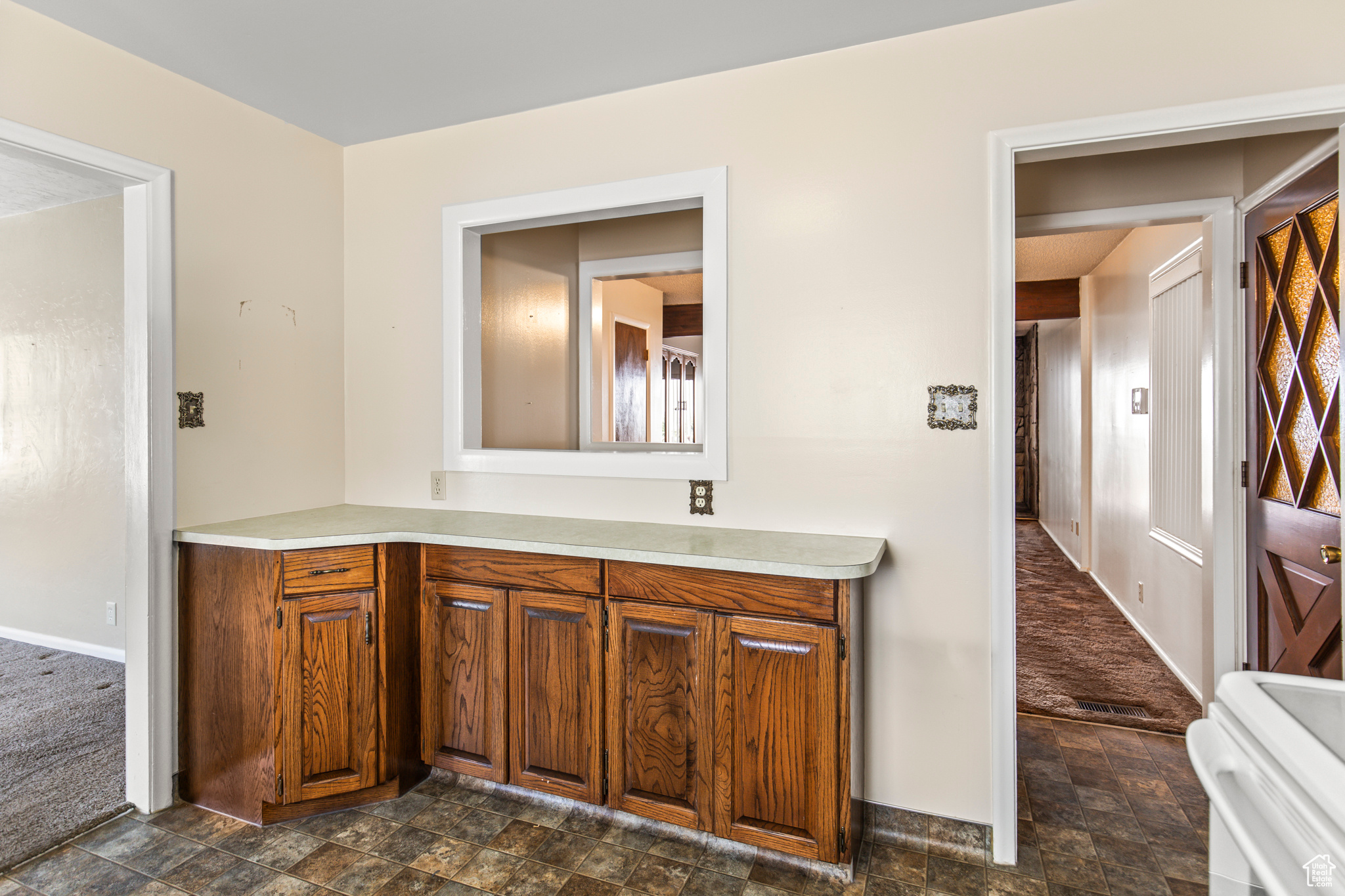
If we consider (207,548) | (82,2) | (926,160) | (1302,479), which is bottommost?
(207,548)

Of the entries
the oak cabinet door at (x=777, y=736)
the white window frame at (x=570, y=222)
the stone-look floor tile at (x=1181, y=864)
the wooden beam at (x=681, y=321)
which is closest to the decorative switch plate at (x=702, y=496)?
the white window frame at (x=570, y=222)

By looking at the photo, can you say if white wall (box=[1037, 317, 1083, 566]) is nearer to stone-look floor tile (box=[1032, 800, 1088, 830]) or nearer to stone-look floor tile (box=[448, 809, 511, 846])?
stone-look floor tile (box=[1032, 800, 1088, 830])

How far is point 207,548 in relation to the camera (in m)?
2.17

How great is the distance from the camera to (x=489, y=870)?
1.85 m

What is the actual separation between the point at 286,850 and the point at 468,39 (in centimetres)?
249

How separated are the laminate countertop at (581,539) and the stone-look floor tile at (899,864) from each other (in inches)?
33.8

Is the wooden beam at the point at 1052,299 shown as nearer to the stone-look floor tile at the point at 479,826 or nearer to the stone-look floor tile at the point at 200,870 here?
the stone-look floor tile at the point at 479,826

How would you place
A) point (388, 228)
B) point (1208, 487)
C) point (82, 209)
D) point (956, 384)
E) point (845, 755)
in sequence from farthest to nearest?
point (82, 209)
point (388, 228)
point (1208, 487)
point (956, 384)
point (845, 755)

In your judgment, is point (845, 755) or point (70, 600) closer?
point (845, 755)

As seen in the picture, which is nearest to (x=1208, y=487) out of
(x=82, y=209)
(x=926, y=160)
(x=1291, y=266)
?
(x=1291, y=266)

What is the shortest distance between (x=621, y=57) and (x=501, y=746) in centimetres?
226

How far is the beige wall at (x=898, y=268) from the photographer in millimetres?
1847

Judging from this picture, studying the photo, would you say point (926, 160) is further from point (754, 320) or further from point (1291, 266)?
point (1291, 266)

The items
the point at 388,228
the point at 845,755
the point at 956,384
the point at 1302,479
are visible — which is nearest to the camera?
the point at 845,755
